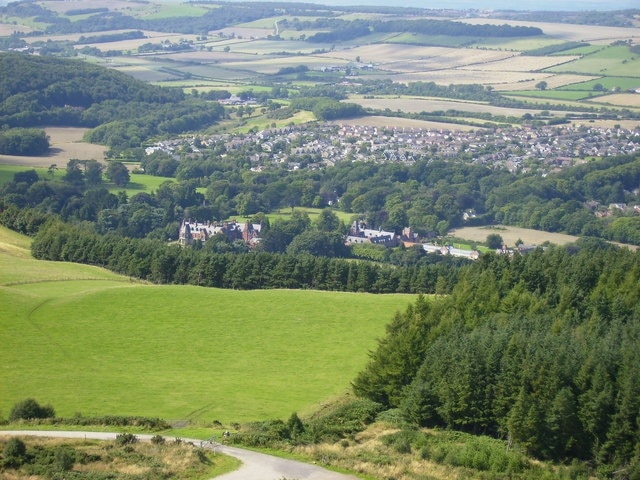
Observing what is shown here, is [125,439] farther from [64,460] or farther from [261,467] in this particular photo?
[261,467]

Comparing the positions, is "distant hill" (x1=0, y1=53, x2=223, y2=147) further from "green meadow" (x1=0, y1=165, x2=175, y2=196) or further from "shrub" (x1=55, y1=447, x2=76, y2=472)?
"shrub" (x1=55, y1=447, x2=76, y2=472)

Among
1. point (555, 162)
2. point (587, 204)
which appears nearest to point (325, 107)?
point (555, 162)

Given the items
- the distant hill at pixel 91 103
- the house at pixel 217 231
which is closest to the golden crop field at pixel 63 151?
the distant hill at pixel 91 103

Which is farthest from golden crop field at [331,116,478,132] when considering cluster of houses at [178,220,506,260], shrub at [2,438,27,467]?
shrub at [2,438,27,467]

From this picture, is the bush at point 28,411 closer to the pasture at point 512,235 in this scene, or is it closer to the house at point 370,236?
the house at point 370,236

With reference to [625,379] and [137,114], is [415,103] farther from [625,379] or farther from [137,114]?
[625,379]

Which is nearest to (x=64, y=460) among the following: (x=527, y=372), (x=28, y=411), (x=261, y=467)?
(x=261, y=467)

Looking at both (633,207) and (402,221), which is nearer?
(402,221)
